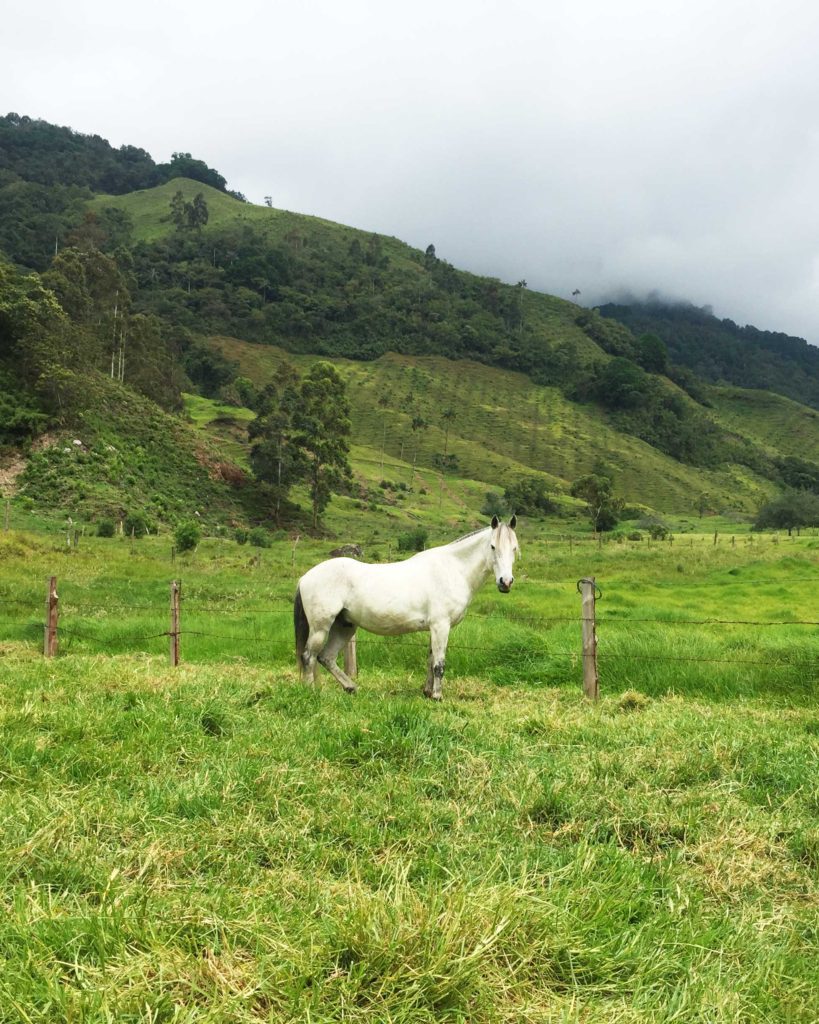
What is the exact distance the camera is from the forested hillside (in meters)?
85.5

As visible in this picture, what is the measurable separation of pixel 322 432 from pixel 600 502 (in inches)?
1186

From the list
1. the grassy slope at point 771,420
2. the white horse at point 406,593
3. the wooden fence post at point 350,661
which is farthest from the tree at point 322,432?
the grassy slope at point 771,420

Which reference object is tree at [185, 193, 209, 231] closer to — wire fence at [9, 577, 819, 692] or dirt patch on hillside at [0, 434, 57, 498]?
dirt patch on hillside at [0, 434, 57, 498]

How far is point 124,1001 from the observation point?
217 cm

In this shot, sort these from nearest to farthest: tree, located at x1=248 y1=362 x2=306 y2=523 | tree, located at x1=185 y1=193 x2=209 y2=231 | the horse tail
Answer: the horse tail, tree, located at x1=248 y1=362 x2=306 y2=523, tree, located at x1=185 y1=193 x2=209 y2=231

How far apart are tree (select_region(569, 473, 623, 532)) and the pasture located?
56135 millimetres

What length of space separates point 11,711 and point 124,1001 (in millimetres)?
4154

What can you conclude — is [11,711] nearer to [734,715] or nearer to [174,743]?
[174,743]

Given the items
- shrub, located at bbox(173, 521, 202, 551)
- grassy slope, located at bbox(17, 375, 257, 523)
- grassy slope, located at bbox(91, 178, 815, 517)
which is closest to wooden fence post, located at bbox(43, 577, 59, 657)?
shrub, located at bbox(173, 521, 202, 551)

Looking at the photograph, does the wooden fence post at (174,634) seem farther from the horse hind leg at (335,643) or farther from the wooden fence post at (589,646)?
the wooden fence post at (589,646)

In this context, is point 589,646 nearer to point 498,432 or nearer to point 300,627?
point 300,627

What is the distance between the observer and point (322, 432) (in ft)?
167

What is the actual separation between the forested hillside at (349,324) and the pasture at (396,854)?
54.0 meters

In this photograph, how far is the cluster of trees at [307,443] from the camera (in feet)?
160
